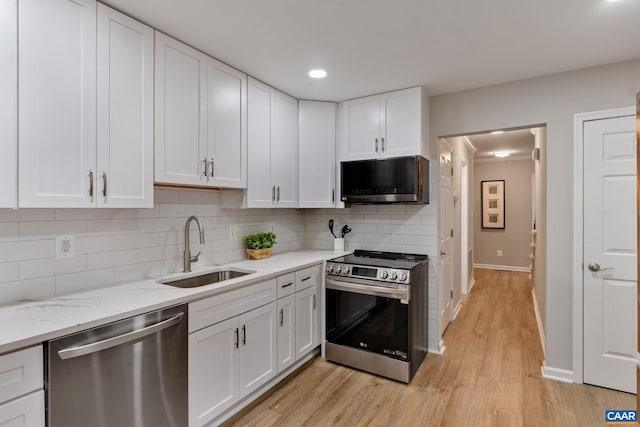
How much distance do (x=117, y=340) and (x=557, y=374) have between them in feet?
10.2

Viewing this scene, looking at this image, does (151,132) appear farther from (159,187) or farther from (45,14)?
(45,14)

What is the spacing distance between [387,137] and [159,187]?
1943mm

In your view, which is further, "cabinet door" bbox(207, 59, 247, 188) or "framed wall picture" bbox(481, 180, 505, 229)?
"framed wall picture" bbox(481, 180, 505, 229)

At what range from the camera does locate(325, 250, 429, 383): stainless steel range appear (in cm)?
261

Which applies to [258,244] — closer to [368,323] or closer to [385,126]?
[368,323]

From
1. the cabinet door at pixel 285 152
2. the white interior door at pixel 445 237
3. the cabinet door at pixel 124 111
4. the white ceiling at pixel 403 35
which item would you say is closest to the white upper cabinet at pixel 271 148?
the cabinet door at pixel 285 152

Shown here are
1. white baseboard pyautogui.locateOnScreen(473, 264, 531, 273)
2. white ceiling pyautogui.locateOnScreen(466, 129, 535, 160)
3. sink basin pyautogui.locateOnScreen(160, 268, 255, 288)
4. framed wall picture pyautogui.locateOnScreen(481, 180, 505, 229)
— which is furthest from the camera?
framed wall picture pyautogui.locateOnScreen(481, 180, 505, 229)

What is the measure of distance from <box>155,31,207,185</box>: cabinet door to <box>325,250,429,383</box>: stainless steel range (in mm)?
1450

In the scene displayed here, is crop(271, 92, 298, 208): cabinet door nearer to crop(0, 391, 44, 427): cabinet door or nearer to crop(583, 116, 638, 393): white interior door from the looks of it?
crop(0, 391, 44, 427): cabinet door

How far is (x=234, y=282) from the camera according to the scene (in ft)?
6.81

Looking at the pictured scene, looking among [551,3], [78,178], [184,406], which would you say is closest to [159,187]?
[78,178]

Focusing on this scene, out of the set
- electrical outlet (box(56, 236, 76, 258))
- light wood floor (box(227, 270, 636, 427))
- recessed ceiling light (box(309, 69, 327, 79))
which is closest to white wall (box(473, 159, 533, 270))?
light wood floor (box(227, 270, 636, 427))

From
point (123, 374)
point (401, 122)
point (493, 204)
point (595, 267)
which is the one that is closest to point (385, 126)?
point (401, 122)

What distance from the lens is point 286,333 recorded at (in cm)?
257
